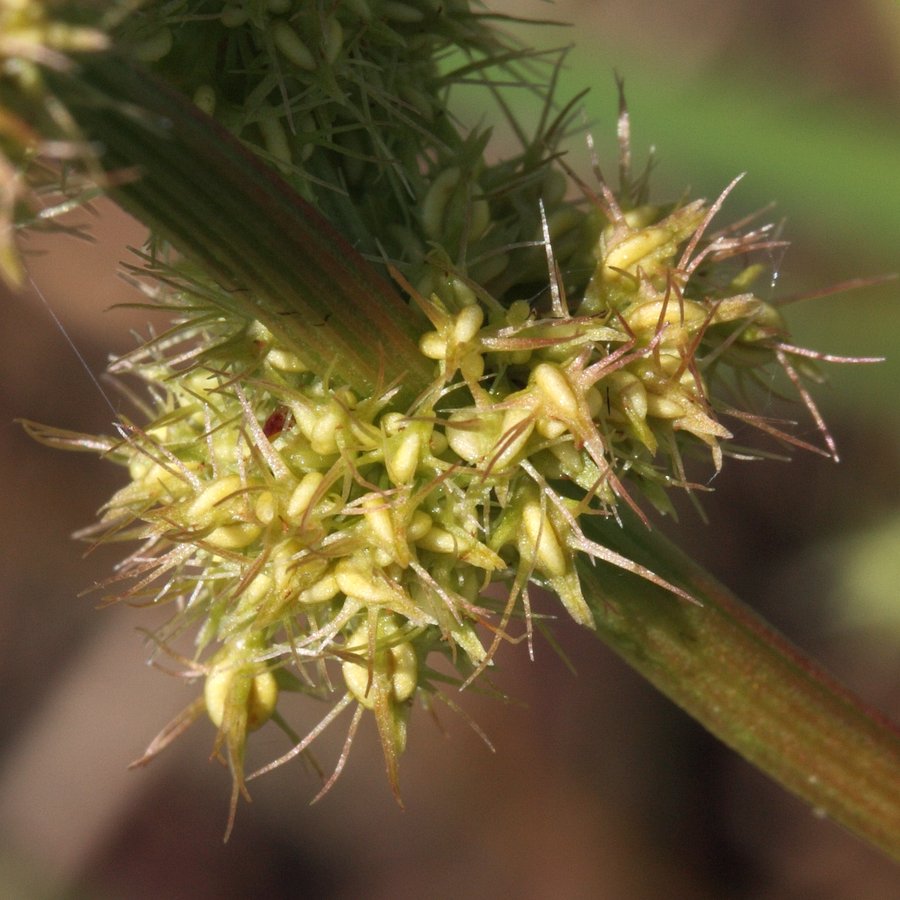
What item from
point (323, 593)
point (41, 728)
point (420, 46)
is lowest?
point (41, 728)

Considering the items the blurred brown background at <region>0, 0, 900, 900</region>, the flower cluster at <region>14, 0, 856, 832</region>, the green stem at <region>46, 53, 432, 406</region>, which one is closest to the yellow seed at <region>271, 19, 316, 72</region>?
the flower cluster at <region>14, 0, 856, 832</region>

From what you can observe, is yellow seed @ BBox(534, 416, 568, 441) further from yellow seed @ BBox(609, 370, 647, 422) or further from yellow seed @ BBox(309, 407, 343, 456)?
yellow seed @ BBox(309, 407, 343, 456)

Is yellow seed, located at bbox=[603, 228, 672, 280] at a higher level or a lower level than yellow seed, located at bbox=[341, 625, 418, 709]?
higher

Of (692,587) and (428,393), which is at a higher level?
(428,393)

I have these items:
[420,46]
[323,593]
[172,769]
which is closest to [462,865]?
[172,769]

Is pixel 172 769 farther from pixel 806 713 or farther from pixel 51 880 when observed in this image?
pixel 806 713

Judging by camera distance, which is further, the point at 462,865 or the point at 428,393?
the point at 462,865

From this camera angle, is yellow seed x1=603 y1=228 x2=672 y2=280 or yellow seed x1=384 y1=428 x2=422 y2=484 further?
yellow seed x1=603 y1=228 x2=672 y2=280

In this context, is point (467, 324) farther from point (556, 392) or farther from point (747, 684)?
point (747, 684)
